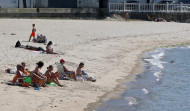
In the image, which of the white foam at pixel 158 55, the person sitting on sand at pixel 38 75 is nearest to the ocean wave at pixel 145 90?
the person sitting on sand at pixel 38 75

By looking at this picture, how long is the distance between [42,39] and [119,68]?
5.99m

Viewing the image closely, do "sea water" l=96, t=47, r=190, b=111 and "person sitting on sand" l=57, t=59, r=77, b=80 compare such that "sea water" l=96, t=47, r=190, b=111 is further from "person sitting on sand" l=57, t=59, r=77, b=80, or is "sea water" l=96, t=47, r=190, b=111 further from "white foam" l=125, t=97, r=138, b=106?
"person sitting on sand" l=57, t=59, r=77, b=80

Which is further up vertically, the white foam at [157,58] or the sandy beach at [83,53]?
the sandy beach at [83,53]

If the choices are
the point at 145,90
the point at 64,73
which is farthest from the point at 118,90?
the point at 64,73

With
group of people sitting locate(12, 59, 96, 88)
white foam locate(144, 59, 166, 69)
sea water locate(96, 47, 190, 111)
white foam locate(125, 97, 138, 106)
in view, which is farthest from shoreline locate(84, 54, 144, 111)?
white foam locate(144, 59, 166, 69)

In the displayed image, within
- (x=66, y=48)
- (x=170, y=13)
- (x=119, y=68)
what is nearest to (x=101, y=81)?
(x=119, y=68)

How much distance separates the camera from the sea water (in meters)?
14.4

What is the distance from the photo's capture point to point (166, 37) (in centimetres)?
3741

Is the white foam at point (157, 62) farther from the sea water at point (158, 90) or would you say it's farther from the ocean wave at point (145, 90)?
the ocean wave at point (145, 90)

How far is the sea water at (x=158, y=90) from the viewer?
1438 centimetres

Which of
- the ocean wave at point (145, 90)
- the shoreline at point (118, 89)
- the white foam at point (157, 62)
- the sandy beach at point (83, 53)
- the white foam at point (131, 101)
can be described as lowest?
the white foam at point (157, 62)

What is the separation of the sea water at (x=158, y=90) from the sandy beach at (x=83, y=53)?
55 cm

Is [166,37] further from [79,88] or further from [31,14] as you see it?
[79,88]

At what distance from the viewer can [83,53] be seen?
23375 mm
